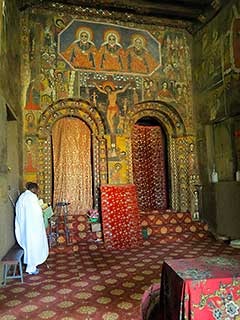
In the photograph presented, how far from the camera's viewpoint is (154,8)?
838cm

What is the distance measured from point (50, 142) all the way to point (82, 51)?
2.78 meters

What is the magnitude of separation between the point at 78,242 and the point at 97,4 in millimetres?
6561

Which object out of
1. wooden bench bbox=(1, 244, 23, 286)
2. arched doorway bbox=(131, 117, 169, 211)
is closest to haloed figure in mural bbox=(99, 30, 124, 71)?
arched doorway bbox=(131, 117, 169, 211)

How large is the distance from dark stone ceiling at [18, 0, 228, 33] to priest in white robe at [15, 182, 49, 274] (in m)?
5.45

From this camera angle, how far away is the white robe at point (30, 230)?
511 cm

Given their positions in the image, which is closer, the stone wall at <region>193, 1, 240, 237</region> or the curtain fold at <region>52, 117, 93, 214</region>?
the stone wall at <region>193, 1, 240, 237</region>

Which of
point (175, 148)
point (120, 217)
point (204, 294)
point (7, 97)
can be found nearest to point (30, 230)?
point (7, 97)

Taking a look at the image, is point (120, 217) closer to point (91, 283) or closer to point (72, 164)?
point (72, 164)

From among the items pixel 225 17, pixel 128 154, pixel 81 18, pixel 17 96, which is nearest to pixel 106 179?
pixel 128 154

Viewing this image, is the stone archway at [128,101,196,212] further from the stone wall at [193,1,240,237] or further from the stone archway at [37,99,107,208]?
the stone archway at [37,99,107,208]

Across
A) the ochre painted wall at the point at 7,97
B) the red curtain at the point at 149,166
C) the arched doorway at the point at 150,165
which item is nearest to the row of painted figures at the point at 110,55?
the ochre painted wall at the point at 7,97

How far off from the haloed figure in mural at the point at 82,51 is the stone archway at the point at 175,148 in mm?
1893

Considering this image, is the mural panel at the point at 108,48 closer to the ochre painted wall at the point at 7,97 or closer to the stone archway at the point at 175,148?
the stone archway at the point at 175,148

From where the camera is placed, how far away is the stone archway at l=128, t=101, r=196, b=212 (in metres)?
8.59
